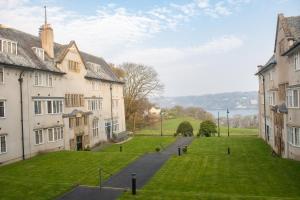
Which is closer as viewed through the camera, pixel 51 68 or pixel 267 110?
pixel 51 68

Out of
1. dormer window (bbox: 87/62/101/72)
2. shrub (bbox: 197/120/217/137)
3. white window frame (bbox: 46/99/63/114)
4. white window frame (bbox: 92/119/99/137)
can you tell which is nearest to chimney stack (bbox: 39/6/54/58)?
white window frame (bbox: 46/99/63/114)

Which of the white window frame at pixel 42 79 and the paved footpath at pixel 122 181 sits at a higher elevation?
the white window frame at pixel 42 79

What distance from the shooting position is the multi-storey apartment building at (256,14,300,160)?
90.0 ft

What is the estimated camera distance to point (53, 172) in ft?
84.9

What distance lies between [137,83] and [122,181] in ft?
154

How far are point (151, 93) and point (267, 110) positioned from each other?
99.6 feet

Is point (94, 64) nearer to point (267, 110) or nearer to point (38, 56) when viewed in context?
point (38, 56)

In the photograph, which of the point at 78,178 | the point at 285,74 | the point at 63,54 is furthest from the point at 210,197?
the point at 63,54

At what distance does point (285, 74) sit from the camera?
32.1m

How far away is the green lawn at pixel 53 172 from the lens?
62.6ft

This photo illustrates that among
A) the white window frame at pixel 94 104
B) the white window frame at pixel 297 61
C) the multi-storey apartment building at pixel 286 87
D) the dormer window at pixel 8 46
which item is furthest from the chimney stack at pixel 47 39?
the white window frame at pixel 297 61

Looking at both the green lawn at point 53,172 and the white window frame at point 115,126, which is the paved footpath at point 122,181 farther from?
the white window frame at point 115,126

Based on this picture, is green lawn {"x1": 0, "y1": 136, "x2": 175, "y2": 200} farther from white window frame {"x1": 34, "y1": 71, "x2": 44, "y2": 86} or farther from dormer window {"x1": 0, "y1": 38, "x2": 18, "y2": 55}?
dormer window {"x1": 0, "y1": 38, "x2": 18, "y2": 55}

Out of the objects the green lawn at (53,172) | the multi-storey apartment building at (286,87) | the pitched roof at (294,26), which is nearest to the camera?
the green lawn at (53,172)
